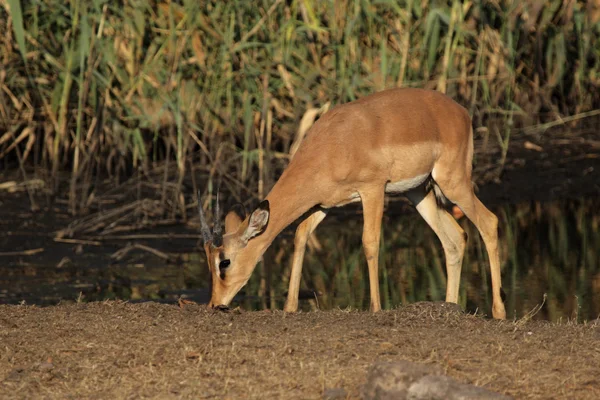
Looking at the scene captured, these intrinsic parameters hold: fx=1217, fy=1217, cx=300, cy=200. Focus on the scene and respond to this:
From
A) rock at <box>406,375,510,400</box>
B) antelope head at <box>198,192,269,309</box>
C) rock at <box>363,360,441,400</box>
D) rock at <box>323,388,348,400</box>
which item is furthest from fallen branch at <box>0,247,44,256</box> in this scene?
rock at <box>406,375,510,400</box>

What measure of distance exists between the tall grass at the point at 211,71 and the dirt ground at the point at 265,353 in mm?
4662

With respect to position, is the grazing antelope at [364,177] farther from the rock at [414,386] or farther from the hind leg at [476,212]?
the rock at [414,386]

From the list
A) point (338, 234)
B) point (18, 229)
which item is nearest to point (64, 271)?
point (18, 229)

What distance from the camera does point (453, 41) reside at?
12500 mm

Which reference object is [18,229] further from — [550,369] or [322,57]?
[550,369]

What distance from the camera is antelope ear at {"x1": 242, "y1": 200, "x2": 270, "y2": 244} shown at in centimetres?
751

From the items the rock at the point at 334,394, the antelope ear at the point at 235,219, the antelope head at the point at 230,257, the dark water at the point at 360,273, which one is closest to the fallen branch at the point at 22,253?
the dark water at the point at 360,273

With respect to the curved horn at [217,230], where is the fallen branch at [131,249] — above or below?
below

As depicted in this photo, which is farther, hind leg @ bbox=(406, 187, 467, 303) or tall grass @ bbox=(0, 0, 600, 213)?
tall grass @ bbox=(0, 0, 600, 213)

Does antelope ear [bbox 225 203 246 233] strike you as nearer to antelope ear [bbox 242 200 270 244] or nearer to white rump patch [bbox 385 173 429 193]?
antelope ear [bbox 242 200 270 244]

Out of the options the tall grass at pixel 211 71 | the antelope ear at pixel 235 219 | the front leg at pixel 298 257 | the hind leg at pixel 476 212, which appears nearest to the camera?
the antelope ear at pixel 235 219

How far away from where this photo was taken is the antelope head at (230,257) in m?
7.60

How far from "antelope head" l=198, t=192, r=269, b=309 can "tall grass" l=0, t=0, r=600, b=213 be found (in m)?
3.39

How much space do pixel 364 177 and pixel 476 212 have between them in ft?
3.64
